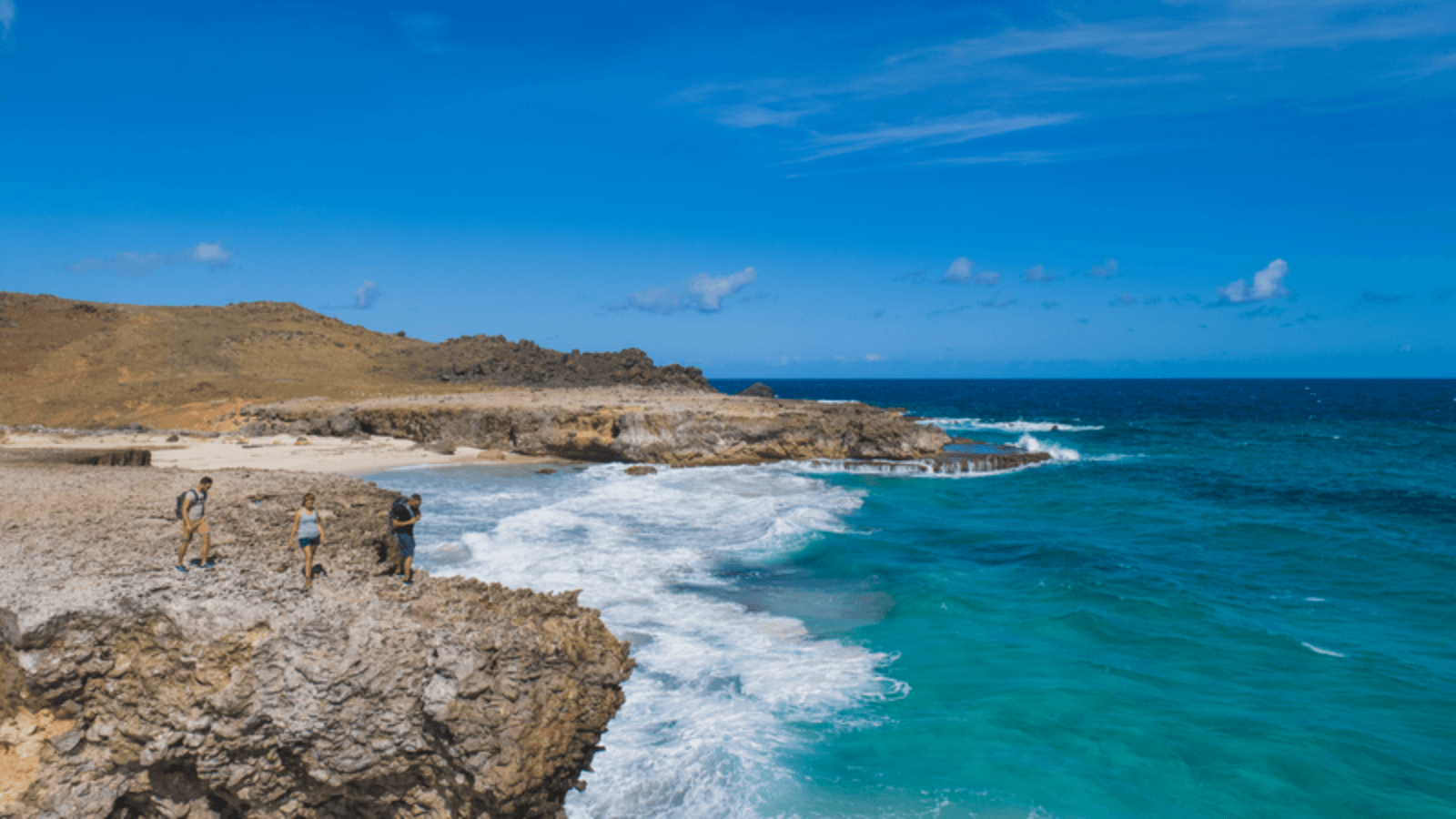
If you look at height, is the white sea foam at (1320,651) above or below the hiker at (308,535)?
below

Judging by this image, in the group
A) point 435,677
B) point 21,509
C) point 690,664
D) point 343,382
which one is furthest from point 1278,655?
point 343,382

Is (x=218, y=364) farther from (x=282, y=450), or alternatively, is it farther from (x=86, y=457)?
(x=86, y=457)

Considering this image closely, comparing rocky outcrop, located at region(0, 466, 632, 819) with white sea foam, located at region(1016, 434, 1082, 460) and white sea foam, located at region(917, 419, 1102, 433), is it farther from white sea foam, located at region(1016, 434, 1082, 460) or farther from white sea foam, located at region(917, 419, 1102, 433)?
white sea foam, located at region(917, 419, 1102, 433)

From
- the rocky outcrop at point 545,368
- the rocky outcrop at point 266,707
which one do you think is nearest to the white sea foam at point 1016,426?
the rocky outcrop at point 545,368

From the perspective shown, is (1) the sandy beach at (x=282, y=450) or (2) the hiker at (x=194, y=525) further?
(1) the sandy beach at (x=282, y=450)

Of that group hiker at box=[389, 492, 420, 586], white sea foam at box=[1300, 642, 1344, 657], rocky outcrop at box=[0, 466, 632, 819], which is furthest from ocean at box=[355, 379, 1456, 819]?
hiker at box=[389, 492, 420, 586]

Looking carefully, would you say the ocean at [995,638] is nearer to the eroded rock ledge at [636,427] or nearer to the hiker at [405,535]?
the hiker at [405,535]
